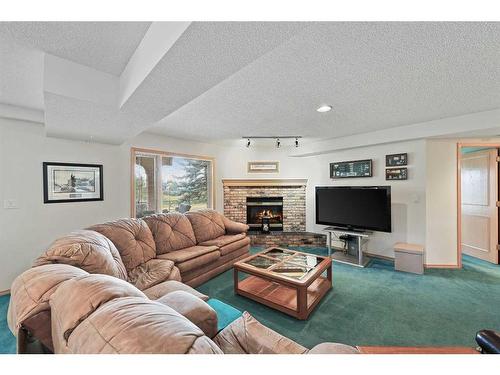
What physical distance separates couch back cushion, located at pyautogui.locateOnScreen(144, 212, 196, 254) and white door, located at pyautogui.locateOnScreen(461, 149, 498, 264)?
526 centimetres

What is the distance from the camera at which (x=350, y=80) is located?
1.92 meters

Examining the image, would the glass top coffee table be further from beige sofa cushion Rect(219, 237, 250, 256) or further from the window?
the window

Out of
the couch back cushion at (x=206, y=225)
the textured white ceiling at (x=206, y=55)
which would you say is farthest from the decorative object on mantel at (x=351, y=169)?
the textured white ceiling at (x=206, y=55)

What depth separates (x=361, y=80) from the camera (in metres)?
1.92

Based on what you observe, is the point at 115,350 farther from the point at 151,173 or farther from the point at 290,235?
the point at 290,235

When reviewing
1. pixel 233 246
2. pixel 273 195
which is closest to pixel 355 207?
pixel 273 195

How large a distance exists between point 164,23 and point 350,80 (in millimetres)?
1632

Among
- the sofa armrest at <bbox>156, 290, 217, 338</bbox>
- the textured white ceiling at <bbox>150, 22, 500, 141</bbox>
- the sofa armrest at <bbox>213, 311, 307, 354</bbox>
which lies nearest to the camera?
the sofa armrest at <bbox>213, 311, 307, 354</bbox>

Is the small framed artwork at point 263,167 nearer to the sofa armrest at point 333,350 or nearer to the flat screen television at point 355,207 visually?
the flat screen television at point 355,207

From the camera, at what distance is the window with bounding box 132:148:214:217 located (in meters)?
3.92

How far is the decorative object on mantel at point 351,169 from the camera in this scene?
13.4 feet

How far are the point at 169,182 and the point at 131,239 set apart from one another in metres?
1.98

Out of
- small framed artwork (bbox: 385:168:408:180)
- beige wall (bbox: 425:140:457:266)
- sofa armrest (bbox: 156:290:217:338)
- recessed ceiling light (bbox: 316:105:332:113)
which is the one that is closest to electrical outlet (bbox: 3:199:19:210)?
sofa armrest (bbox: 156:290:217:338)

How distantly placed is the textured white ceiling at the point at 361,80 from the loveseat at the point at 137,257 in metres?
1.71
